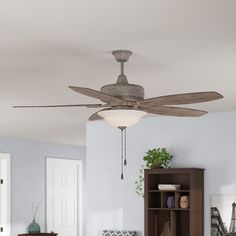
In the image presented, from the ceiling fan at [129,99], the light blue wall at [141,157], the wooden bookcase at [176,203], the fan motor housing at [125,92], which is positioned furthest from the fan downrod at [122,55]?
the light blue wall at [141,157]

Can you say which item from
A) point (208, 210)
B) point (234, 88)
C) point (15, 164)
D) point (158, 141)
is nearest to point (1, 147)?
point (15, 164)

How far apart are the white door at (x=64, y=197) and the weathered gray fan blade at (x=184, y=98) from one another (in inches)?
260

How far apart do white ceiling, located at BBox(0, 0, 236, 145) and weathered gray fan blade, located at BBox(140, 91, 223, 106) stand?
0.32 meters

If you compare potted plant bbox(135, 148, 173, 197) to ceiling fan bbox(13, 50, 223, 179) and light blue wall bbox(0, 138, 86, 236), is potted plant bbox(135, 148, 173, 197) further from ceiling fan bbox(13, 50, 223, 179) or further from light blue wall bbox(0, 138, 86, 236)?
light blue wall bbox(0, 138, 86, 236)

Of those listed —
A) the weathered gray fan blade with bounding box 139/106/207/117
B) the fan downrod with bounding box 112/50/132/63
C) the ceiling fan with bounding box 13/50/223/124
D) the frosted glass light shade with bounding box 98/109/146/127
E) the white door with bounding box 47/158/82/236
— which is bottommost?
the white door with bounding box 47/158/82/236

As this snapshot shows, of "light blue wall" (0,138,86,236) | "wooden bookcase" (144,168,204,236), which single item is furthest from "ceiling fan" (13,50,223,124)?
"light blue wall" (0,138,86,236)

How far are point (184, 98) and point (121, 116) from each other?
1.47ft

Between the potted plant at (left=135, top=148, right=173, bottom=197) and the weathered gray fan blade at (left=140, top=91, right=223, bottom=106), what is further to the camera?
the potted plant at (left=135, top=148, right=173, bottom=197)

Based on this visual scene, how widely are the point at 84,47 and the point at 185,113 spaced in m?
0.95

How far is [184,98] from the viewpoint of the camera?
3955 millimetres

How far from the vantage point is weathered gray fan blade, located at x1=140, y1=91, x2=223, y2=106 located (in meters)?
3.86

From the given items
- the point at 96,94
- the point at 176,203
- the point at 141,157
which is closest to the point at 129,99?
the point at 96,94

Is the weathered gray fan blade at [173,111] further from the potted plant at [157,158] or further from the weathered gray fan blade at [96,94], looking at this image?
the potted plant at [157,158]

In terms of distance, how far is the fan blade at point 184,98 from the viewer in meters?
3.86
